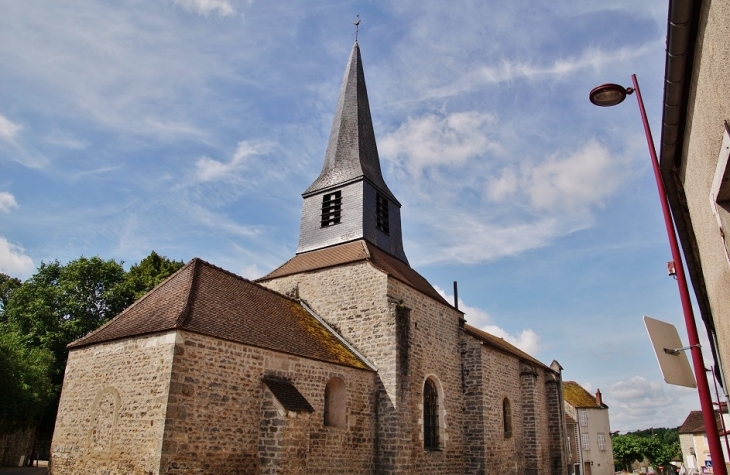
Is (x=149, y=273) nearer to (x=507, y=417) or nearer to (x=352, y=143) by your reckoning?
(x=352, y=143)

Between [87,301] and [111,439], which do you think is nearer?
[111,439]

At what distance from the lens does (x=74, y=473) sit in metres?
10.1

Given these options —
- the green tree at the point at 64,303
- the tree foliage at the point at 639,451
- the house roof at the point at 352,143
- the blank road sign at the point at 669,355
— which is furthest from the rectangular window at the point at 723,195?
the tree foliage at the point at 639,451

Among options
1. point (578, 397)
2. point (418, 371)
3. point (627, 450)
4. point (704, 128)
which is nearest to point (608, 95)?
point (704, 128)

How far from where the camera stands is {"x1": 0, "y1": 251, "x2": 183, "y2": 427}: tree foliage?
21.1m

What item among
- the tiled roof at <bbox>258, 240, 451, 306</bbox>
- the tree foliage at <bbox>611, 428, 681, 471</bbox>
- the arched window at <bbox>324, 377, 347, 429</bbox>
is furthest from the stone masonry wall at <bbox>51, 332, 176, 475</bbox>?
the tree foliage at <bbox>611, 428, 681, 471</bbox>

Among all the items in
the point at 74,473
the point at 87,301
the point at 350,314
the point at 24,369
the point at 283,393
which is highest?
the point at 87,301

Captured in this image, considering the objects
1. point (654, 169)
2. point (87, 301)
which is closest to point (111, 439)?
point (654, 169)

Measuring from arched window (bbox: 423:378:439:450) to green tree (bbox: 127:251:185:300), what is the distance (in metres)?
14.5

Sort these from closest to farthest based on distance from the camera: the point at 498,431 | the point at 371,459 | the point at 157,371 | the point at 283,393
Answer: the point at 157,371 → the point at 283,393 → the point at 371,459 → the point at 498,431

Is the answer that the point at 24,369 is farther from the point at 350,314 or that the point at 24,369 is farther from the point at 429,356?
the point at 429,356

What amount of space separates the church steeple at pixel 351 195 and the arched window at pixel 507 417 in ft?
21.8

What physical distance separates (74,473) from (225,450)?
3.14 metres

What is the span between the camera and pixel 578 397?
32.1m
